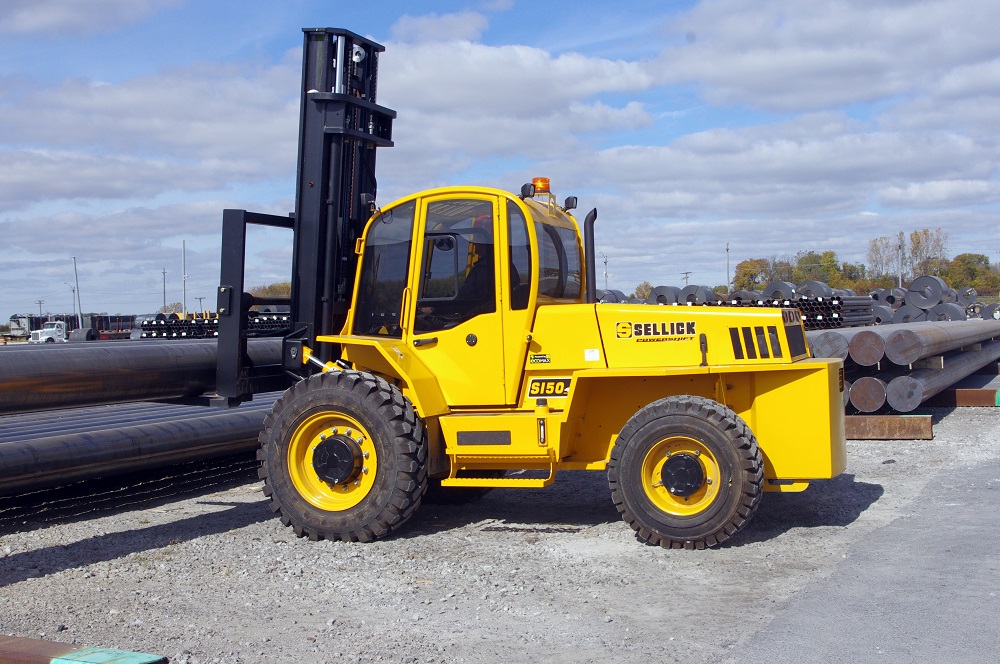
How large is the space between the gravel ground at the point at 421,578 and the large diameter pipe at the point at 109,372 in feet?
3.43

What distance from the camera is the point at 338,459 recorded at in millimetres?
7145

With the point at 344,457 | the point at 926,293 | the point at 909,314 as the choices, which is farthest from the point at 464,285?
the point at 926,293

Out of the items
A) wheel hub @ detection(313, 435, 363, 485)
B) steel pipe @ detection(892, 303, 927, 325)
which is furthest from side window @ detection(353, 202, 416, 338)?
steel pipe @ detection(892, 303, 927, 325)

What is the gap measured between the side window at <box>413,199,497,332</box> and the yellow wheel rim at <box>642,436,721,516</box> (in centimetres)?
159

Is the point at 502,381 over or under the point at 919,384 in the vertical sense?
over

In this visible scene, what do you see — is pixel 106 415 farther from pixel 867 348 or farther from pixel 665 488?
pixel 867 348

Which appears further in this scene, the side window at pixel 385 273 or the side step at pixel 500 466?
the side window at pixel 385 273

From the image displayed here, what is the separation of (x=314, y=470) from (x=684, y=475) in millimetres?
2682

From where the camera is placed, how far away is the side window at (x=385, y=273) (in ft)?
24.7

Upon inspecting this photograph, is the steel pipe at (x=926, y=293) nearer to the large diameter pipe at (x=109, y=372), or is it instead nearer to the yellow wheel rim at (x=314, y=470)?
the large diameter pipe at (x=109, y=372)

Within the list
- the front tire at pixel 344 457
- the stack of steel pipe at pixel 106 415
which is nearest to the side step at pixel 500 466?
the front tire at pixel 344 457

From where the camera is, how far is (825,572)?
609 centimetres

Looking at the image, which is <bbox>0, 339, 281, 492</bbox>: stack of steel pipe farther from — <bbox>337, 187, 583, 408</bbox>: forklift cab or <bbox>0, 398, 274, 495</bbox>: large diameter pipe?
<bbox>337, 187, 583, 408</bbox>: forklift cab

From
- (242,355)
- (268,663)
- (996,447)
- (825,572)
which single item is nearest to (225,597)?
(268,663)
